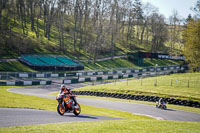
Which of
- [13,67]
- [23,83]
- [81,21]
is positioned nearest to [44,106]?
[23,83]

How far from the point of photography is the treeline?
64562 millimetres

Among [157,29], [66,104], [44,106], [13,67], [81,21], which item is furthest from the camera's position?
[157,29]

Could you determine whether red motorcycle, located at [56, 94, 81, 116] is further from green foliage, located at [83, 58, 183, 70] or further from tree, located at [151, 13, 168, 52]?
tree, located at [151, 13, 168, 52]

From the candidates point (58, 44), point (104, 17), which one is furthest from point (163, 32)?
point (58, 44)

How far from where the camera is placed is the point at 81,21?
78188mm

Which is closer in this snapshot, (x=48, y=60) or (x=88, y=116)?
(x=88, y=116)

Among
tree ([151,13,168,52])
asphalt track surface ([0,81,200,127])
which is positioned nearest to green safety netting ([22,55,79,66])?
asphalt track surface ([0,81,200,127])

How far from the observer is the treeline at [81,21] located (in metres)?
64.6

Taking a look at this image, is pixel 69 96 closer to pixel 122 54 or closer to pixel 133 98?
pixel 133 98

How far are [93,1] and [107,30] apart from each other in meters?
12.6

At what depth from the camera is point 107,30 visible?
238 feet

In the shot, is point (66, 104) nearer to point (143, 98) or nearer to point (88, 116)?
point (88, 116)

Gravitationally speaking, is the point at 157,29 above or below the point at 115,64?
above

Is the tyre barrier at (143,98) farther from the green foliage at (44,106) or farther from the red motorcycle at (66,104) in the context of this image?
the red motorcycle at (66,104)
